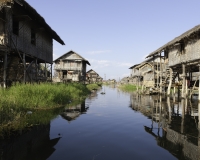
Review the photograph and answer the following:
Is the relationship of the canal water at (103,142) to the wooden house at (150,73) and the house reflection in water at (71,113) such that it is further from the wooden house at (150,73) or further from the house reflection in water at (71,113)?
the wooden house at (150,73)

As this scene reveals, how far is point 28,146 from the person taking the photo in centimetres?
484

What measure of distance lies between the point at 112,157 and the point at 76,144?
1231 millimetres

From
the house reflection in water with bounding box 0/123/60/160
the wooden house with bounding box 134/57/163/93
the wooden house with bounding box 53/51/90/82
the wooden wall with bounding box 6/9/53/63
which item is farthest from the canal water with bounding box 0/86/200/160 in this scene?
the wooden house with bounding box 53/51/90/82

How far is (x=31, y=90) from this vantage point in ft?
32.7

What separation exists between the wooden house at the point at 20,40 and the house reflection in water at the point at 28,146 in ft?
22.9

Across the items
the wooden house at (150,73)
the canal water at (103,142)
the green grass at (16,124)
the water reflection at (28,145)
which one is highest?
the wooden house at (150,73)

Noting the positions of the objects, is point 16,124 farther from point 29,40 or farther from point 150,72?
point 150,72

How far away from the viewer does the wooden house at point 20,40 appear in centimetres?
1132

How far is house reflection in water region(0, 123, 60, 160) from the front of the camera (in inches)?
169

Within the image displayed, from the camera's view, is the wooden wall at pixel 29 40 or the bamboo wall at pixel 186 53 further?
the bamboo wall at pixel 186 53

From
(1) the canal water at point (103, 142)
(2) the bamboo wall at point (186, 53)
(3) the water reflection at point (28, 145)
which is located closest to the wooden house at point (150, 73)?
(2) the bamboo wall at point (186, 53)

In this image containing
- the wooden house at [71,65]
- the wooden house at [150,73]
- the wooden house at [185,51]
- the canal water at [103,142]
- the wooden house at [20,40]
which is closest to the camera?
the canal water at [103,142]

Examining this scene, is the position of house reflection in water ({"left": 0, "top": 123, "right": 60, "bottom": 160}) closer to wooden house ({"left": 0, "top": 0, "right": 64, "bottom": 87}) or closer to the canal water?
the canal water

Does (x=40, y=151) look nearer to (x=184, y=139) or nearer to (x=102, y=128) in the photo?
(x=102, y=128)
